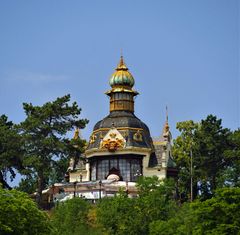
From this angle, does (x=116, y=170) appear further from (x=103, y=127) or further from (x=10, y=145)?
(x=10, y=145)

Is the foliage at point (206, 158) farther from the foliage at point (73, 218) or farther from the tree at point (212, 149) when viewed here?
the foliage at point (73, 218)

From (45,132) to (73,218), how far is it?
49.5 feet

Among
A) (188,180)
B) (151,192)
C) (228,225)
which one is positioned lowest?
(228,225)

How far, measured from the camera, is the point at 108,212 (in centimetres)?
6394

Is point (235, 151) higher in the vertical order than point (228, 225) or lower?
higher

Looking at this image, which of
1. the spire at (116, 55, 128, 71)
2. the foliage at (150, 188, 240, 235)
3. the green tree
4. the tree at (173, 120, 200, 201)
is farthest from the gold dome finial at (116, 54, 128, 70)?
the foliage at (150, 188, 240, 235)

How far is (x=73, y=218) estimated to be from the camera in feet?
210

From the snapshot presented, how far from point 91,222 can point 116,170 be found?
19.0 m

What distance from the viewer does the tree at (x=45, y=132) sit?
247ft

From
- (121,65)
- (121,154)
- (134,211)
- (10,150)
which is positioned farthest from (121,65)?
(134,211)

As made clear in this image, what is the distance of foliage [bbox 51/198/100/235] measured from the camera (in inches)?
2438

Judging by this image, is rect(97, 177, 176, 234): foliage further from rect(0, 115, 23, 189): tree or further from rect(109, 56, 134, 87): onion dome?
rect(109, 56, 134, 87): onion dome

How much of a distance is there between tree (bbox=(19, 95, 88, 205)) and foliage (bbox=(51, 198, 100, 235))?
26.6 ft

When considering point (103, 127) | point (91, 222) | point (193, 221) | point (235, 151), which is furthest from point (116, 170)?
point (193, 221)
